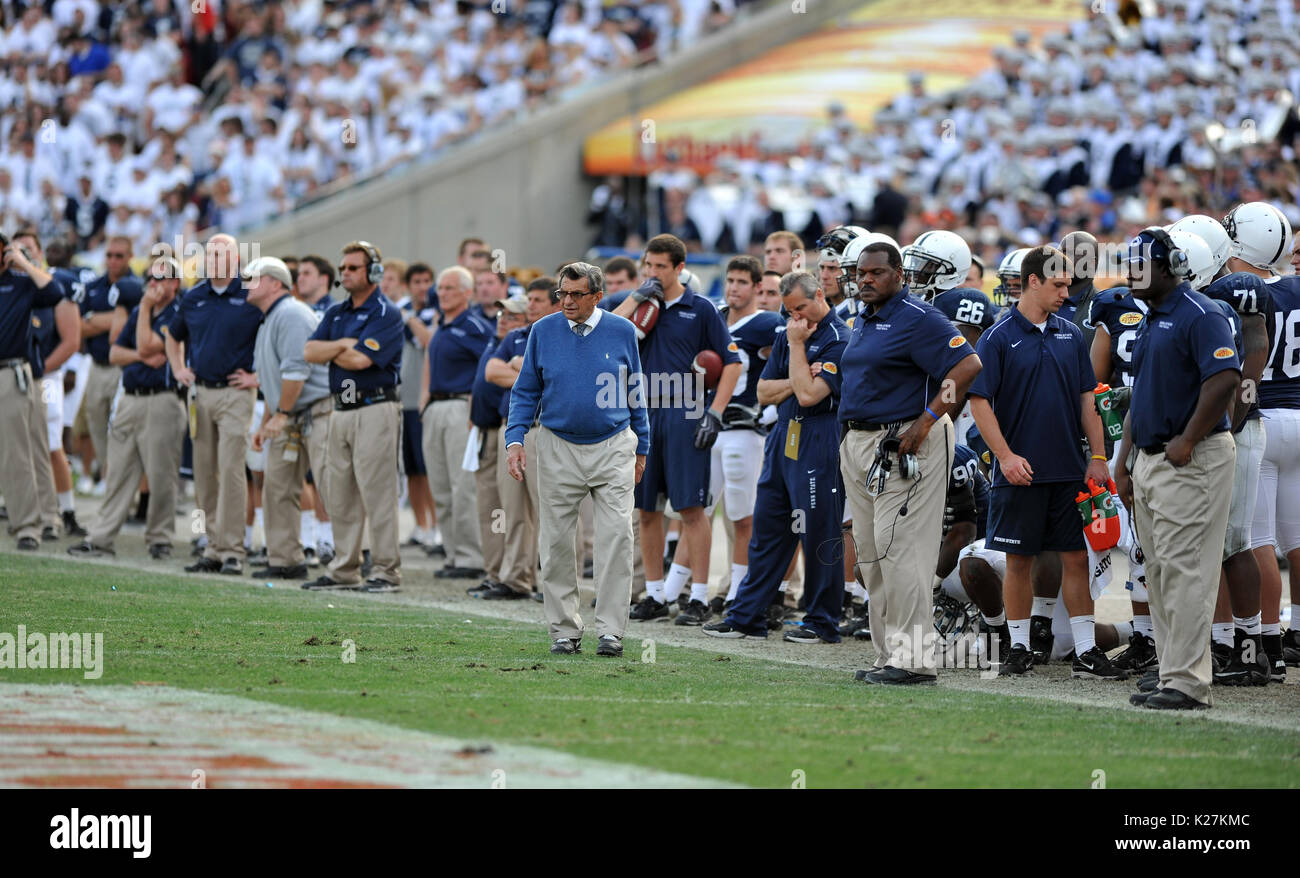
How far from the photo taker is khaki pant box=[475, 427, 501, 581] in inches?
513

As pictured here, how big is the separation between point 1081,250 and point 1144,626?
7.20ft

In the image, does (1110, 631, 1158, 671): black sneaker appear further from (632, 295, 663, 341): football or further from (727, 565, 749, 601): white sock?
(632, 295, 663, 341): football

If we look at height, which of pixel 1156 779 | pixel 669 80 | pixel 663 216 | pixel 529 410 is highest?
pixel 669 80

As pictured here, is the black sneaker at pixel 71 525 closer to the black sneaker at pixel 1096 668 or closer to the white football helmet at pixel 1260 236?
the black sneaker at pixel 1096 668

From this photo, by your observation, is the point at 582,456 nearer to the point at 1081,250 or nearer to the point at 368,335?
the point at 1081,250

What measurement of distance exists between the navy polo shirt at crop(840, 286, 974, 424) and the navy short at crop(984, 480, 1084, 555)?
92 centimetres

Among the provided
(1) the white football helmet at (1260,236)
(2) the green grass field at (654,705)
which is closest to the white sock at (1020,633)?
(2) the green grass field at (654,705)

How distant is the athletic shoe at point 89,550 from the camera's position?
542 inches

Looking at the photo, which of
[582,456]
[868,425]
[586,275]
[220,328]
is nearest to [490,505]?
[220,328]

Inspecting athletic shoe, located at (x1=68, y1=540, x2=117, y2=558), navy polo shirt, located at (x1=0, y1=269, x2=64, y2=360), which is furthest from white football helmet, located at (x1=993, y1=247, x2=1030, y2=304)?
navy polo shirt, located at (x1=0, y1=269, x2=64, y2=360)

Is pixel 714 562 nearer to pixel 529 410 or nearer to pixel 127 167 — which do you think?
pixel 529 410

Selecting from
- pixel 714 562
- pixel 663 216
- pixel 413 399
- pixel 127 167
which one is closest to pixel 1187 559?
pixel 714 562

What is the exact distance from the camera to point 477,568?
1391cm

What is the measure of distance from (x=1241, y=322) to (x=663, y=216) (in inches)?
653
